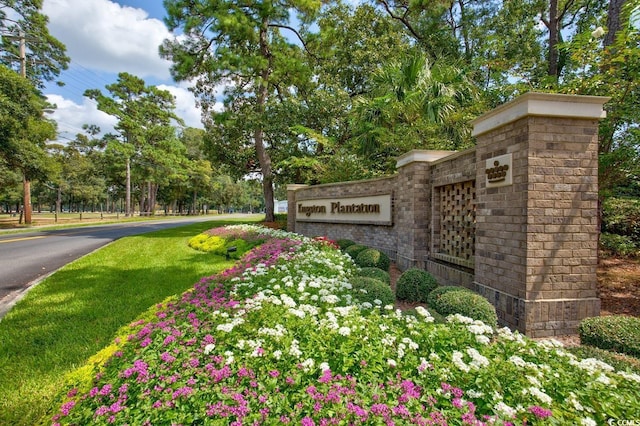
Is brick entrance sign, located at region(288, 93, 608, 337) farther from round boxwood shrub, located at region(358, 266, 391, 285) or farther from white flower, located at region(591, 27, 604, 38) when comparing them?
white flower, located at region(591, 27, 604, 38)

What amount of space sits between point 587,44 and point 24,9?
29.3 meters

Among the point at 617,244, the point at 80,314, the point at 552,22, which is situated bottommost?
the point at 80,314

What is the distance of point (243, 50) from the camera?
656 inches

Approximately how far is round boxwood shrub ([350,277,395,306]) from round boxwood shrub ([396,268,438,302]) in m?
0.65

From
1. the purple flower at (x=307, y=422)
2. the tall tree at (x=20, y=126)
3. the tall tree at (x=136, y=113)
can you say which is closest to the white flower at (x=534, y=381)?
the purple flower at (x=307, y=422)

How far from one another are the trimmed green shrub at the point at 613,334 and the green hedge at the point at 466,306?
2.62ft

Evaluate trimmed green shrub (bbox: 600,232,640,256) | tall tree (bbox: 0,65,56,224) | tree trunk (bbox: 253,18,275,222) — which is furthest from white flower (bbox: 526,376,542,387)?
tall tree (bbox: 0,65,56,224)

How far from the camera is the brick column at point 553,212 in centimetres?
370

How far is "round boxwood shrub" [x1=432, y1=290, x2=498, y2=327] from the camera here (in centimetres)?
353

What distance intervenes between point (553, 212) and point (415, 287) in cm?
198

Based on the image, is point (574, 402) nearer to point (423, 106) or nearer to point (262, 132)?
point (423, 106)

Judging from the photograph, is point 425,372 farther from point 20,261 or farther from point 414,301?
point 20,261

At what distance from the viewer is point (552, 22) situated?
1019 cm

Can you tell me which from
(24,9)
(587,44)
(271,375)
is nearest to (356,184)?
(587,44)
